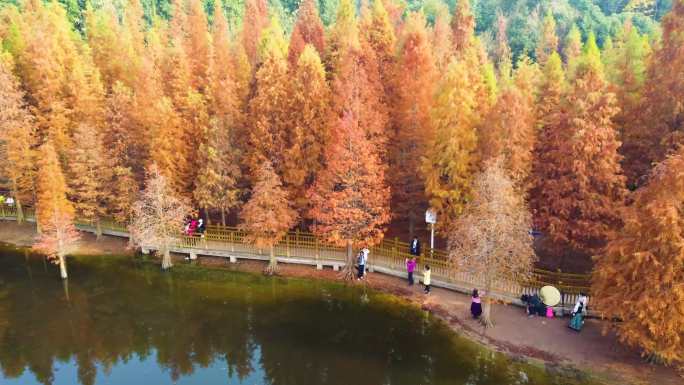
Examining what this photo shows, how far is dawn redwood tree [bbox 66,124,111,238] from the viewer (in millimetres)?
29719

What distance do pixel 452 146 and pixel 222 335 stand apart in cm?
1442

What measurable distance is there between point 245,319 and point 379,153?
1145 cm

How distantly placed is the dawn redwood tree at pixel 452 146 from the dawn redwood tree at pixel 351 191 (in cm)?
275

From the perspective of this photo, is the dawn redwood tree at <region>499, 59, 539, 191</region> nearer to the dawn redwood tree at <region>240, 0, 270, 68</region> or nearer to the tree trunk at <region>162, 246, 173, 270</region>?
the tree trunk at <region>162, 246, 173, 270</region>

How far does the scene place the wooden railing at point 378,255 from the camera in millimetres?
22469

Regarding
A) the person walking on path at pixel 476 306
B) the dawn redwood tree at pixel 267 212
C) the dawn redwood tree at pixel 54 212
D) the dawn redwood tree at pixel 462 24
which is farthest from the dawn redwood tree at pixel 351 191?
the dawn redwood tree at pixel 462 24

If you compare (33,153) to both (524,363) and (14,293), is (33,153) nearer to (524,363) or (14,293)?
(14,293)

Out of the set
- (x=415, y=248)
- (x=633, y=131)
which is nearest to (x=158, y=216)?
(x=415, y=248)

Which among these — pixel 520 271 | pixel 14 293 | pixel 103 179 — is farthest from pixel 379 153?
pixel 14 293

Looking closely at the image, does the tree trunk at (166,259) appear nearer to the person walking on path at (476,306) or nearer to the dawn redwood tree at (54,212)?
the dawn redwood tree at (54,212)

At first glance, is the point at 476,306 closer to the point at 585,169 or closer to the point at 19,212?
the point at 585,169

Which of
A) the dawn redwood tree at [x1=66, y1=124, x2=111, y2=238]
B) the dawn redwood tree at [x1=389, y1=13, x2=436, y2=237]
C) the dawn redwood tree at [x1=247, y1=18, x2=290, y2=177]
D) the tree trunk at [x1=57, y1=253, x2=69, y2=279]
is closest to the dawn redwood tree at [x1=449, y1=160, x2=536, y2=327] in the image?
Result: the dawn redwood tree at [x1=389, y1=13, x2=436, y2=237]

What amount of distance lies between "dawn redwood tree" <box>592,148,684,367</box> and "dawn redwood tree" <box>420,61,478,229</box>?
8189 millimetres

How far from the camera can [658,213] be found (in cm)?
1577
